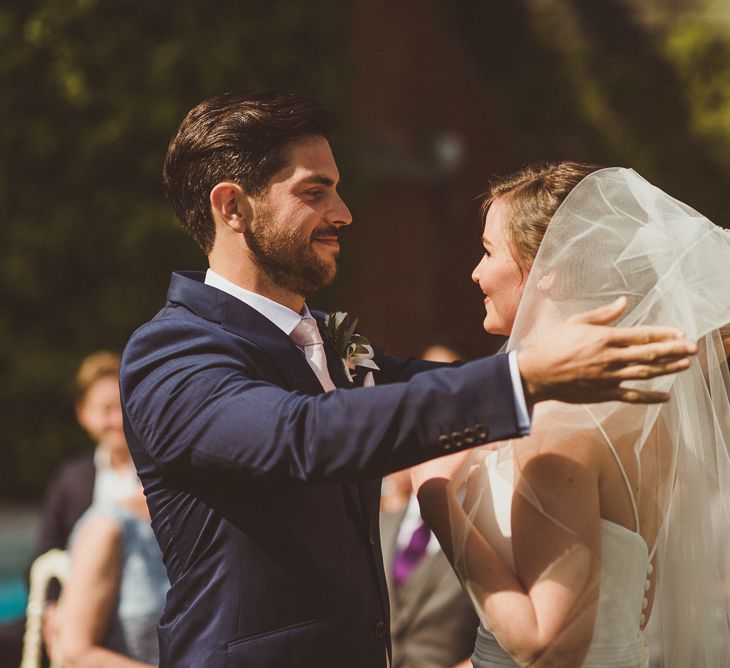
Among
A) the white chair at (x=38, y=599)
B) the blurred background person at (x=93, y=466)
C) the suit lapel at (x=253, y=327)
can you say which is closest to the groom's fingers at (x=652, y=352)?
the suit lapel at (x=253, y=327)

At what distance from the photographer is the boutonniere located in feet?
9.09

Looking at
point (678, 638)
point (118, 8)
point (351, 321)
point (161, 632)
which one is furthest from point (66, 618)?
point (118, 8)

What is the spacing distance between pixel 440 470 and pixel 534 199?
2.28 ft

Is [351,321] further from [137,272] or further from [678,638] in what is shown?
[137,272]

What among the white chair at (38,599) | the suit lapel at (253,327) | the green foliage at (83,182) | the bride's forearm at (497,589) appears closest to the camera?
the bride's forearm at (497,589)

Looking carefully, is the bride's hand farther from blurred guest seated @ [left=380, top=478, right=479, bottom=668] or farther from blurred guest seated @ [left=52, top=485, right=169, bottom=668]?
blurred guest seated @ [left=52, top=485, right=169, bottom=668]

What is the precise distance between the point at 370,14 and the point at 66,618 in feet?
37.3

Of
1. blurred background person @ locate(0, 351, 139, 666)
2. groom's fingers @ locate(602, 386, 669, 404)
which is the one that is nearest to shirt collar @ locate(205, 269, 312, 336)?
groom's fingers @ locate(602, 386, 669, 404)

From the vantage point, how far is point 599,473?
2312 millimetres

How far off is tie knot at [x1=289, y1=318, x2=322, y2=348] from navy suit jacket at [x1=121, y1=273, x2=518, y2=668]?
0.39 ft

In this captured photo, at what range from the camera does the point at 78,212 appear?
33.9 feet

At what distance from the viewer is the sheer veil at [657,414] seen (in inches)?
91.4

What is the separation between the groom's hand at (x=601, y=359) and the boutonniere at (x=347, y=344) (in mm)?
922

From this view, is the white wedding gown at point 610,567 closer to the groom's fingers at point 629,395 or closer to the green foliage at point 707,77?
the groom's fingers at point 629,395
